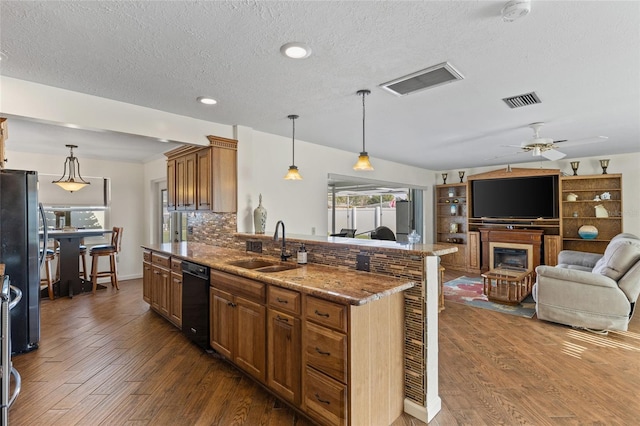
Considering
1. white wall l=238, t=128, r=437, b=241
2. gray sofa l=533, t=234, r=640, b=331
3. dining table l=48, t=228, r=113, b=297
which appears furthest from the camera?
dining table l=48, t=228, r=113, b=297

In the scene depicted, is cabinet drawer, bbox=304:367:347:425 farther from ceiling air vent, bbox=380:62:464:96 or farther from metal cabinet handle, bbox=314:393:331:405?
ceiling air vent, bbox=380:62:464:96

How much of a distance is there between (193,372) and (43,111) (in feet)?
8.49

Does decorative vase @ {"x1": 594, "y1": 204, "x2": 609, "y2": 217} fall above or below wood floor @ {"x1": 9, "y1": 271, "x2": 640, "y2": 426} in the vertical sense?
above

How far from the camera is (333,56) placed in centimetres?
229

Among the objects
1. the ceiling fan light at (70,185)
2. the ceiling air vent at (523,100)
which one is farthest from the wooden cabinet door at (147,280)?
the ceiling air vent at (523,100)

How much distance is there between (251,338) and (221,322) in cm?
49

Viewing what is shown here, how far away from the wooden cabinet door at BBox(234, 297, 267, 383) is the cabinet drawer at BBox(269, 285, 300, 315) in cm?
14

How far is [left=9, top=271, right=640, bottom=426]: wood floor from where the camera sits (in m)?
2.17

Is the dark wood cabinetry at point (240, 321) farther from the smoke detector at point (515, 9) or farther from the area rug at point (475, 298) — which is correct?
the area rug at point (475, 298)

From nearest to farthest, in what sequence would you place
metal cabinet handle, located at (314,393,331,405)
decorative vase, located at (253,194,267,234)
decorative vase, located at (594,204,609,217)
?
1. metal cabinet handle, located at (314,393,331,405)
2. decorative vase, located at (253,194,267,234)
3. decorative vase, located at (594,204,609,217)

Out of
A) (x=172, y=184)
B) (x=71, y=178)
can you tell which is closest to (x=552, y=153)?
(x=172, y=184)

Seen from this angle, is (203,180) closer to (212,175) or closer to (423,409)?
(212,175)

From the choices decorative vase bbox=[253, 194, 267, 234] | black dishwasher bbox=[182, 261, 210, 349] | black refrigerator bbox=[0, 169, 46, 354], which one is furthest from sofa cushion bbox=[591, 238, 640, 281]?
black refrigerator bbox=[0, 169, 46, 354]

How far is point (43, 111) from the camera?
2.77 metres
